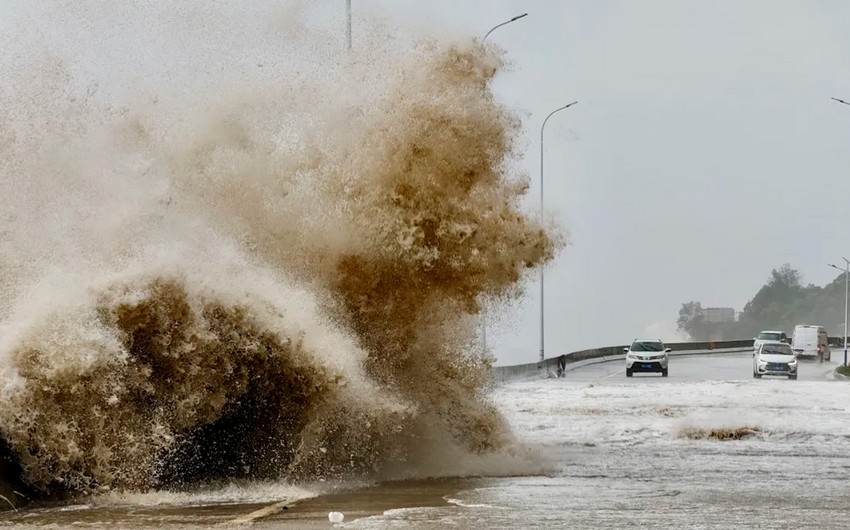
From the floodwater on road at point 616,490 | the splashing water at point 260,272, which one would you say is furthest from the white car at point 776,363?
the splashing water at point 260,272

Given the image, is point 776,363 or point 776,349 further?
point 776,349

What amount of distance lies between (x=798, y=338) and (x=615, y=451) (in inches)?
2613

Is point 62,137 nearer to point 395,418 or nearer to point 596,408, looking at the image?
point 395,418

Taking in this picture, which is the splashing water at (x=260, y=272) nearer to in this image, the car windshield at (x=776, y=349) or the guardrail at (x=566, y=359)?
the guardrail at (x=566, y=359)

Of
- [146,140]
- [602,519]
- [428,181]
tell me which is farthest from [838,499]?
[146,140]

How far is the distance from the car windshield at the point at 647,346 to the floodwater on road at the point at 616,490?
1257 inches

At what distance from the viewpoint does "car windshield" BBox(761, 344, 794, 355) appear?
54.9m

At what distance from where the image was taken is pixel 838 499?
504 inches

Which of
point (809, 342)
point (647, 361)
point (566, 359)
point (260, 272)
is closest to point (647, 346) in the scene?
point (647, 361)

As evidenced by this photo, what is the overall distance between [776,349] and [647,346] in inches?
219

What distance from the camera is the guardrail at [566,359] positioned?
47.4m

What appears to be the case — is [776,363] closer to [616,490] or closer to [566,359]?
[566,359]

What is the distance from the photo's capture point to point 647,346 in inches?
2308

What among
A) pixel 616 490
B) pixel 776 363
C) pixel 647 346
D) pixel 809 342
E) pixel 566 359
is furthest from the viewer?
pixel 809 342
